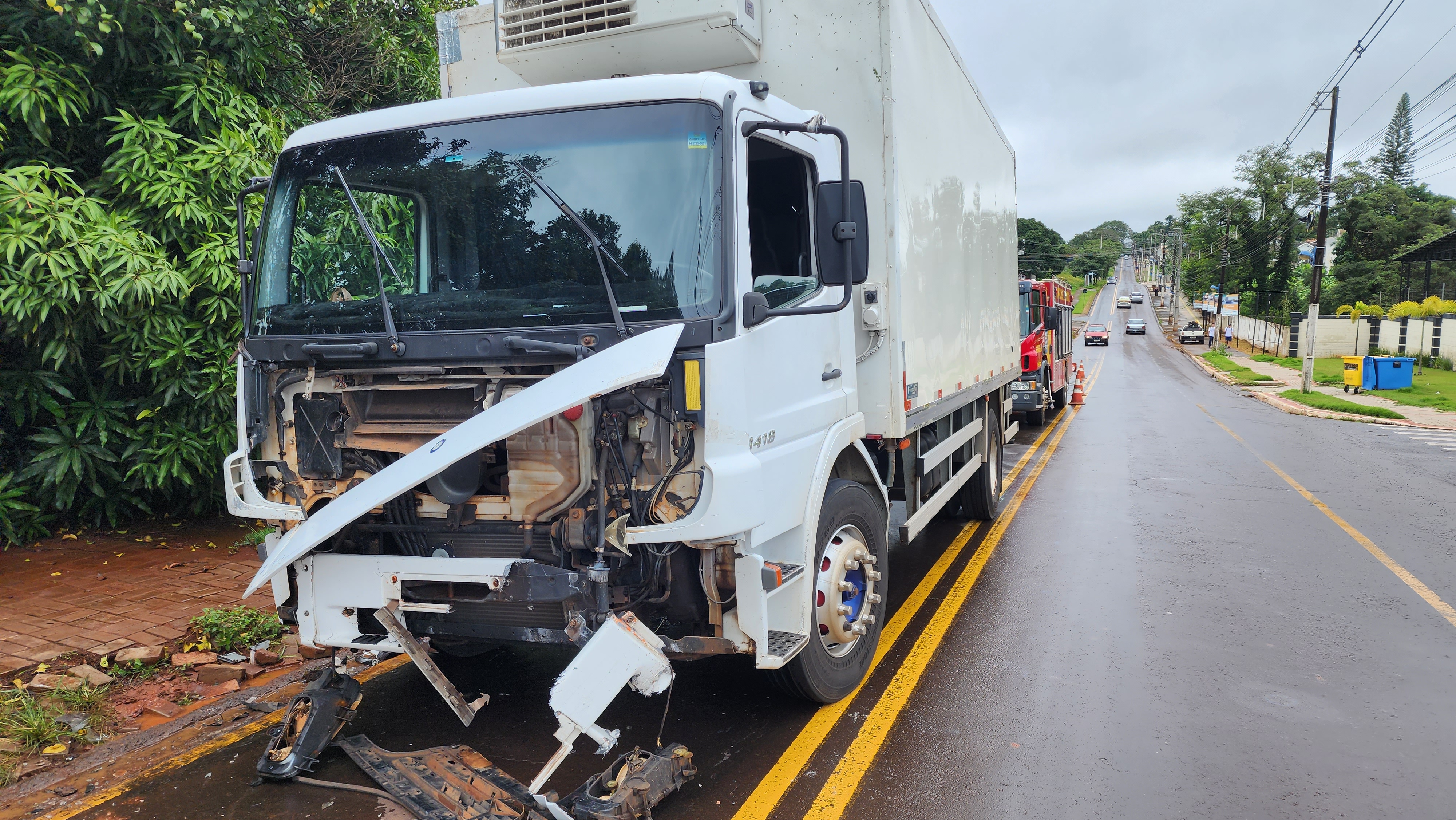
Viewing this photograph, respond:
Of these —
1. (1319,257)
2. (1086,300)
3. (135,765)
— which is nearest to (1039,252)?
(1086,300)

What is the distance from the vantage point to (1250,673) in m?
5.20

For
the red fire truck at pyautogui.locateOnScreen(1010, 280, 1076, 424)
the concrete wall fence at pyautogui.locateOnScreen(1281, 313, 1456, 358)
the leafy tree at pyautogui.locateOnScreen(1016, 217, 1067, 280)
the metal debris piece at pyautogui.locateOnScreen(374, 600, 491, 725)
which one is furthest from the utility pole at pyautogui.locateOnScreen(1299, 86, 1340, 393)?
the leafy tree at pyautogui.locateOnScreen(1016, 217, 1067, 280)

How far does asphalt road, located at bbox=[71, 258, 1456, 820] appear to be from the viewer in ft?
12.3

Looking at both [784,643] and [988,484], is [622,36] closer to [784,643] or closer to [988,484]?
[784,643]

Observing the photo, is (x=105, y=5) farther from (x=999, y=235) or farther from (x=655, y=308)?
(x=999, y=235)

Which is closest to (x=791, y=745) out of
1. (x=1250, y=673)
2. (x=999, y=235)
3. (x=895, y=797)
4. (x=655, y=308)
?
(x=895, y=797)

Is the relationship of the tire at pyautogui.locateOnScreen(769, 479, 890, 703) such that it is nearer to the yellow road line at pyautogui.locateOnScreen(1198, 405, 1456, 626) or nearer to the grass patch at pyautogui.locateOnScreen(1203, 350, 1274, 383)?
the yellow road line at pyautogui.locateOnScreen(1198, 405, 1456, 626)

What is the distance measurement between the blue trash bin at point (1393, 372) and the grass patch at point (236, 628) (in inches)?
1127

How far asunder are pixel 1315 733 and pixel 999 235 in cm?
567

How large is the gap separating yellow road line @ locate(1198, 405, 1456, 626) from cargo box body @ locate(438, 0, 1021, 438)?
4031 millimetres

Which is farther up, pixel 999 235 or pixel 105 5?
pixel 105 5

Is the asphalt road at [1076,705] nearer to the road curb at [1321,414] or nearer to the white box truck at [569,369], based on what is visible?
the white box truck at [569,369]

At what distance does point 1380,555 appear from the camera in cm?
795

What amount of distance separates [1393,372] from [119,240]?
2981 cm
